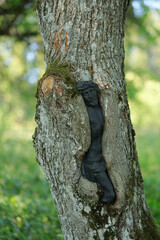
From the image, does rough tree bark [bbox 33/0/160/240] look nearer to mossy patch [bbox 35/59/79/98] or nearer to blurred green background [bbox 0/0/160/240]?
mossy patch [bbox 35/59/79/98]

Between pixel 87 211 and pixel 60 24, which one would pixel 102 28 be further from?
pixel 87 211

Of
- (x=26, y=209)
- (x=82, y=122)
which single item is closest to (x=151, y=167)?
(x=26, y=209)

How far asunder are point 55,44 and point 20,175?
4515 millimetres

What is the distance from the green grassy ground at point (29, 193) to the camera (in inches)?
129

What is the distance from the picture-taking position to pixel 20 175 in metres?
5.93

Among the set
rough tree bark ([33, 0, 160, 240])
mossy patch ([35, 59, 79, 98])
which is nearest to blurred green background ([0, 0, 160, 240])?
rough tree bark ([33, 0, 160, 240])

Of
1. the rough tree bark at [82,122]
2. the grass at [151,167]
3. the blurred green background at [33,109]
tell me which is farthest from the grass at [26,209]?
the grass at [151,167]

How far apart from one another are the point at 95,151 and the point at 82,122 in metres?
0.23

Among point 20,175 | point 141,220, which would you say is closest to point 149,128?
point 20,175

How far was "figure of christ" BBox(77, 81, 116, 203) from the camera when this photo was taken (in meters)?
1.81

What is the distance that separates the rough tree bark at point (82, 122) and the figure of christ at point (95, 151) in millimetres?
38

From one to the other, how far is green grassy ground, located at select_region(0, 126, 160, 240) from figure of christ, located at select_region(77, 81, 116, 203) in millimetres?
1500

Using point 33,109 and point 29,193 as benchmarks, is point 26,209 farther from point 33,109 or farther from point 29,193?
point 33,109

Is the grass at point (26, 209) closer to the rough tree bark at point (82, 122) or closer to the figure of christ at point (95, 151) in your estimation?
the rough tree bark at point (82, 122)
